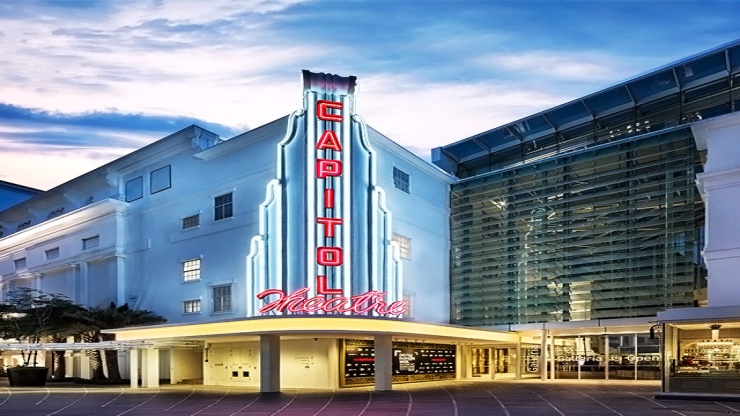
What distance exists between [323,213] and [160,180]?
566 inches

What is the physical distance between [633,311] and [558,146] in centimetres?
1324

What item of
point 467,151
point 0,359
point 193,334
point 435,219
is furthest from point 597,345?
point 0,359

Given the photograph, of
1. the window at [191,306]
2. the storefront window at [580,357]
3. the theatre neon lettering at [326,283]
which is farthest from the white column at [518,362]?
the window at [191,306]

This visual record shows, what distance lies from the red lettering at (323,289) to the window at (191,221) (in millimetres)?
10534

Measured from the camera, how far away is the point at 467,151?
5134 cm

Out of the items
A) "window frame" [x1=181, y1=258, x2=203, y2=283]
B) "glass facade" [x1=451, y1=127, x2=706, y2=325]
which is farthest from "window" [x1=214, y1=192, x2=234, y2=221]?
"glass facade" [x1=451, y1=127, x2=706, y2=325]

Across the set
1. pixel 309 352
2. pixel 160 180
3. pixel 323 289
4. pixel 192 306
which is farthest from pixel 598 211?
pixel 160 180

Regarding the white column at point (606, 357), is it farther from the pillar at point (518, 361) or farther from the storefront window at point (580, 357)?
the pillar at point (518, 361)

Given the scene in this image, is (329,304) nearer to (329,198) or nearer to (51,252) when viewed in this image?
(329,198)

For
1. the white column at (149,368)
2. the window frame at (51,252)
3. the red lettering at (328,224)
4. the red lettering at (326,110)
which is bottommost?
the white column at (149,368)

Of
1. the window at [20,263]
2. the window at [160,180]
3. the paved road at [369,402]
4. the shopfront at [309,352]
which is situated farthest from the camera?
the window at [20,263]

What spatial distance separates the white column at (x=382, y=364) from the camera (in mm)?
32344

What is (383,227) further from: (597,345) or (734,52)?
(734,52)

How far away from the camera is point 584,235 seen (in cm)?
3994
